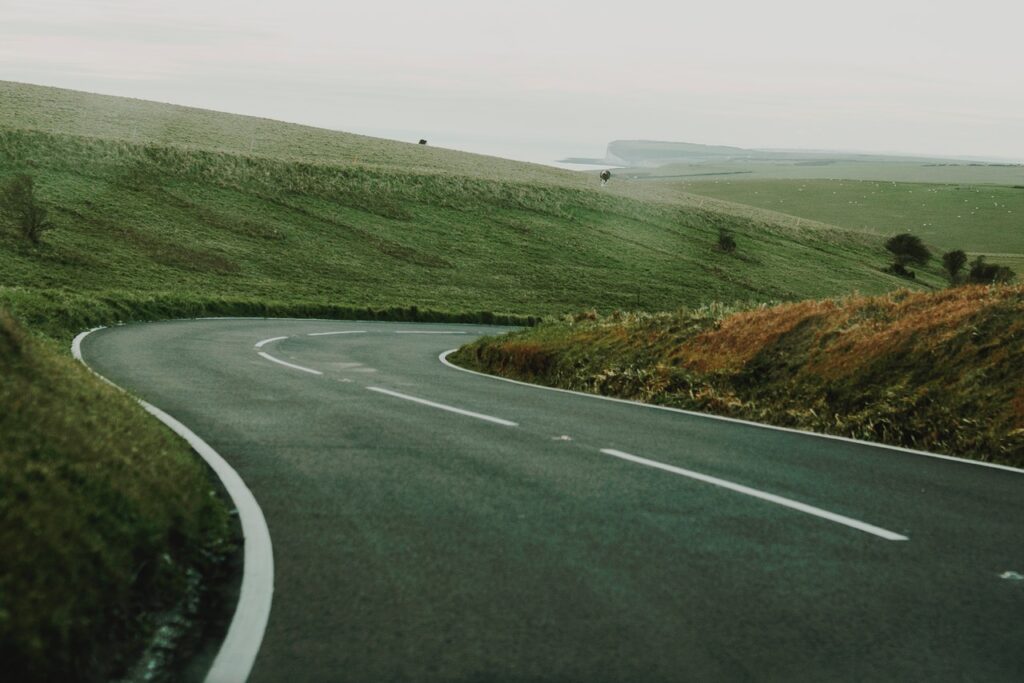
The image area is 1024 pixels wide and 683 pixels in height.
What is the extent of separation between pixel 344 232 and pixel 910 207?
74006 mm

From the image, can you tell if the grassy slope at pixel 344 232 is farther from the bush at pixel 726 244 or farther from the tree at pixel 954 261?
the tree at pixel 954 261

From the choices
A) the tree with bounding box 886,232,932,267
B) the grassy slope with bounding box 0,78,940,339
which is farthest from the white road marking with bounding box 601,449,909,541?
the tree with bounding box 886,232,932,267

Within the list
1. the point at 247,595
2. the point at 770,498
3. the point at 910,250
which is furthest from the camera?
the point at 910,250

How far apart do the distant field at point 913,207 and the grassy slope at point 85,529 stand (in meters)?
68.3

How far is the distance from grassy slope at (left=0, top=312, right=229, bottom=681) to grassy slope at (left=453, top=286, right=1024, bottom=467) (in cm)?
733

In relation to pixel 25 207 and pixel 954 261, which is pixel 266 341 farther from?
pixel 954 261

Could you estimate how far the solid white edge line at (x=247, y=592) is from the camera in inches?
163

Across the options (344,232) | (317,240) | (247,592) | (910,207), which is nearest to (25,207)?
(317,240)

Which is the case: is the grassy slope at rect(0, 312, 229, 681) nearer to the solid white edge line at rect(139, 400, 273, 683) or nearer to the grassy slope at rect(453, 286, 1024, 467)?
the solid white edge line at rect(139, 400, 273, 683)

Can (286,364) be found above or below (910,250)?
above

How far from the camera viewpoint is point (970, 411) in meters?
10.8

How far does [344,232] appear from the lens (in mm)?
51562

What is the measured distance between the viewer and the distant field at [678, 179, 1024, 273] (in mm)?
84688

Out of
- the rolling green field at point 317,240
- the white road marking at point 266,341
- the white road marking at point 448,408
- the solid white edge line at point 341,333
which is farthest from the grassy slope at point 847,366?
the solid white edge line at point 341,333
